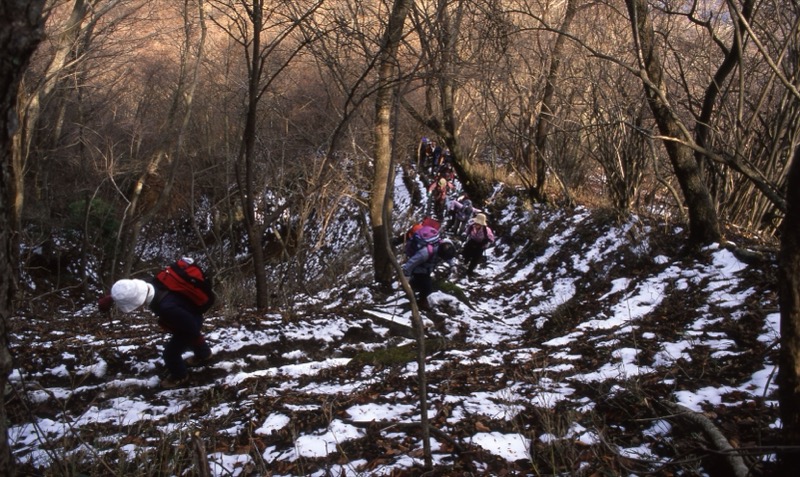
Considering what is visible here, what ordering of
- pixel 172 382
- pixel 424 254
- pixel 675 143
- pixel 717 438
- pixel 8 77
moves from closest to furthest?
1. pixel 8 77
2. pixel 717 438
3. pixel 172 382
4. pixel 675 143
5. pixel 424 254

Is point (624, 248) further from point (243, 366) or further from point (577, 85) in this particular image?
point (243, 366)

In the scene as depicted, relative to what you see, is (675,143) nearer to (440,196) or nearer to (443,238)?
(443,238)

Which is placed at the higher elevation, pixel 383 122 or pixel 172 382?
pixel 383 122

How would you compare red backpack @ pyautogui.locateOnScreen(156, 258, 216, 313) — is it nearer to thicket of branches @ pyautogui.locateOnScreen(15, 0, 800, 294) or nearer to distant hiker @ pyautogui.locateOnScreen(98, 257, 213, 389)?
distant hiker @ pyautogui.locateOnScreen(98, 257, 213, 389)

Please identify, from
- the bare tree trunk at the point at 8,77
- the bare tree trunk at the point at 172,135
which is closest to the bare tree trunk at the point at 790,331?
the bare tree trunk at the point at 8,77

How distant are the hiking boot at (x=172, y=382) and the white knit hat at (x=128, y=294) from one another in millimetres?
891

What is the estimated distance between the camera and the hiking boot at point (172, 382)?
4871 mm

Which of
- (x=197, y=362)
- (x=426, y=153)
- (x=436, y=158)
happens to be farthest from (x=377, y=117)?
(x=426, y=153)

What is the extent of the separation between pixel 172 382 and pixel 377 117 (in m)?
4.98

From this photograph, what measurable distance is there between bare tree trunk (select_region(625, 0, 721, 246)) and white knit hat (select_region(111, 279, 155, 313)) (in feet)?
20.3

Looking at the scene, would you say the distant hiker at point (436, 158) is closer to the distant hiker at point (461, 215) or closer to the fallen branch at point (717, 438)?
the distant hiker at point (461, 215)

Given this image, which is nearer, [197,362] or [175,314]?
[175,314]

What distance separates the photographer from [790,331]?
236 centimetres

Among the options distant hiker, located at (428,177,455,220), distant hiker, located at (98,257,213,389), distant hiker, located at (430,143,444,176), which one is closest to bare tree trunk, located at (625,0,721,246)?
distant hiker, located at (98,257,213,389)
